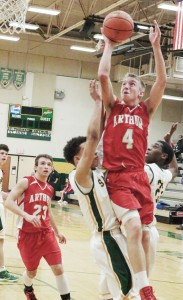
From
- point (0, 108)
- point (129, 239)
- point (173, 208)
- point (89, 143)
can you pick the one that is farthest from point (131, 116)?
point (0, 108)

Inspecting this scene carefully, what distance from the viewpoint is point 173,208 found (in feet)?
55.0

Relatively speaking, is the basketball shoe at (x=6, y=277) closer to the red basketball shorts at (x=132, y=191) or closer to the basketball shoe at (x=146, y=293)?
the red basketball shorts at (x=132, y=191)

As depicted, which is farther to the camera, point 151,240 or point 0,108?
point 0,108

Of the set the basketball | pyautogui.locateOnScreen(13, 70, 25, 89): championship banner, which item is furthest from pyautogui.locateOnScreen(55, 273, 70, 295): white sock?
pyautogui.locateOnScreen(13, 70, 25, 89): championship banner

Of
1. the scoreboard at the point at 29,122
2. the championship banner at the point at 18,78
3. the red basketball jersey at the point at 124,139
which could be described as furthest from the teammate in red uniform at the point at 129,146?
the championship banner at the point at 18,78

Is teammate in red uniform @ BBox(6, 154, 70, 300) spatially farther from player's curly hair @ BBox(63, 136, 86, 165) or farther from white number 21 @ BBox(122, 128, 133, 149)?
white number 21 @ BBox(122, 128, 133, 149)

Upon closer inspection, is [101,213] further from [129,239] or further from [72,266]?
[72,266]

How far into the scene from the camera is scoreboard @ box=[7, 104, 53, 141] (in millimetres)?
23938

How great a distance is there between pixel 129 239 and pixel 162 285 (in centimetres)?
342

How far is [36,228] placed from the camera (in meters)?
5.61

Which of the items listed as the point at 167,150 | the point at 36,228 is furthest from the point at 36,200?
the point at 167,150

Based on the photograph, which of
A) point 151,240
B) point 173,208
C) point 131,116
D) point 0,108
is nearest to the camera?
point 131,116

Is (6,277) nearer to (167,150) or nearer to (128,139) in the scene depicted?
(167,150)

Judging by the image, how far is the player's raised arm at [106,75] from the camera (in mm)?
4234
